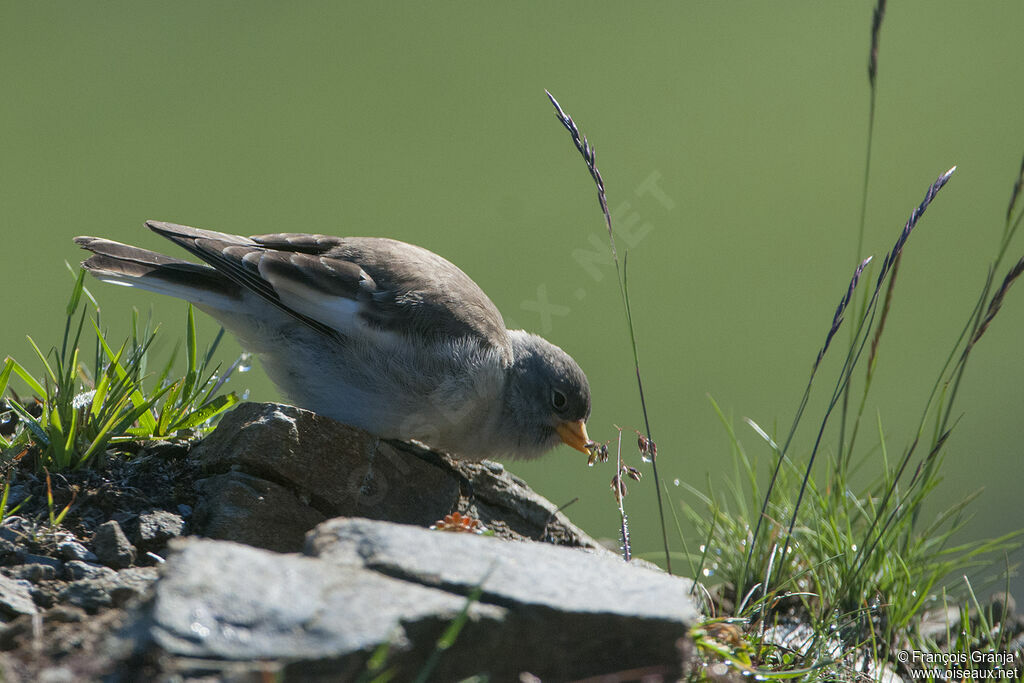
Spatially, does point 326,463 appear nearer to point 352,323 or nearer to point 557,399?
point 352,323

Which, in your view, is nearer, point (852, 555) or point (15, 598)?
point (15, 598)

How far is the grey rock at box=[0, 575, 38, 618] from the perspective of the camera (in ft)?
6.41

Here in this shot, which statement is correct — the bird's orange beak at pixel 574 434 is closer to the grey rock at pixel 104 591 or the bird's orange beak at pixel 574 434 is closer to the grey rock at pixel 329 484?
the grey rock at pixel 329 484

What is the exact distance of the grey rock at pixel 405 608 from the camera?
1438mm

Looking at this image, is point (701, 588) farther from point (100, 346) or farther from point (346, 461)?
point (100, 346)

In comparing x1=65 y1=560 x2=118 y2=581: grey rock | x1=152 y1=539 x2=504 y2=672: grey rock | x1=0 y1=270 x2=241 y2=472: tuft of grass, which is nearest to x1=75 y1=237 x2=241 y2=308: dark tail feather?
x1=0 y1=270 x2=241 y2=472: tuft of grass

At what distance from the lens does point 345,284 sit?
11.5 feet

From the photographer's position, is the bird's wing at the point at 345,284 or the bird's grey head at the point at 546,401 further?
the bird's grey head at the point at 546,401

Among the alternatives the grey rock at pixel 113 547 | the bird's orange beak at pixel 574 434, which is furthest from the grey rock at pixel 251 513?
the bird's orange beak at pixel 574 434

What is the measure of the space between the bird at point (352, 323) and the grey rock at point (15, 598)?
4.70ft

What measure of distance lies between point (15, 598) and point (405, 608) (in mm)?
992

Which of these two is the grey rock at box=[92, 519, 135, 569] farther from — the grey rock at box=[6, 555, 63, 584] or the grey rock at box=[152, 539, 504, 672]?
the grey rock at box=[152, 539, 504, 672]

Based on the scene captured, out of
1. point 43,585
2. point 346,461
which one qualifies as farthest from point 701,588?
point 43,585

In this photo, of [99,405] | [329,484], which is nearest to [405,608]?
[329,484]
